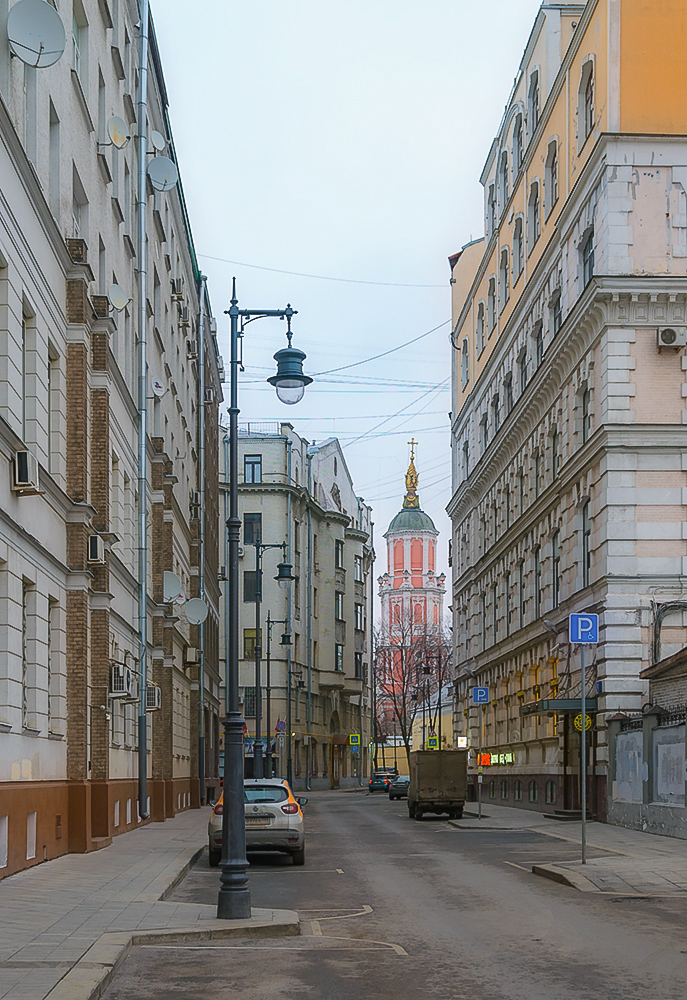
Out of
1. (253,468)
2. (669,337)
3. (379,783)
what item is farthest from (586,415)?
(253,468)

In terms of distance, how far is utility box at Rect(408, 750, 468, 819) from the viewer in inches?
1496

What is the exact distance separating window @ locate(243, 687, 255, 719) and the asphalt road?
6039 centimetres

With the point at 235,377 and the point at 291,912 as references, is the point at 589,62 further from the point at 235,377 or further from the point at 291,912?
the point at 291,912

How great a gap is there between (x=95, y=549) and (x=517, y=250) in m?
29.9

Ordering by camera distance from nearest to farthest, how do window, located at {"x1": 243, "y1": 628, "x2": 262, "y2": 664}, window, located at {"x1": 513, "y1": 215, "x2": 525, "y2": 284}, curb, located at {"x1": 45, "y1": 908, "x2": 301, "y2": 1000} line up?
curb, located at {"x1": 45, "y1": 908, "x2": 301, "y2": 1000}
window, located at {"x1": 513, "y1": 215, "x2": 525, "y2": 284}
window, located at {"x1": 243, "y1": 628, "x2": 262, "y2": 664}

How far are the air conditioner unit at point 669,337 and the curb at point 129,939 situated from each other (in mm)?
21925

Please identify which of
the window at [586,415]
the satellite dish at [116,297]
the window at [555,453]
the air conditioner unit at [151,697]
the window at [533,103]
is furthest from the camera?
the window at [533,103]

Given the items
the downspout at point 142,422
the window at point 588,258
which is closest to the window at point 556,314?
the window at point 588,258

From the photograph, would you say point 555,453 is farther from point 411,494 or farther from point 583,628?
point 411,494

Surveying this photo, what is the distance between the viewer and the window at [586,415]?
115 ft

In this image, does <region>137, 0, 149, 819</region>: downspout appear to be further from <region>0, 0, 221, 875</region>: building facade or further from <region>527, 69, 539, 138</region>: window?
<region>527, 69, 539, 138</region>: window

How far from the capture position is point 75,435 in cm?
2181

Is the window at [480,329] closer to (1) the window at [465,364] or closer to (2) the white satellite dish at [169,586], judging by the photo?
(1) the window at [465,364]

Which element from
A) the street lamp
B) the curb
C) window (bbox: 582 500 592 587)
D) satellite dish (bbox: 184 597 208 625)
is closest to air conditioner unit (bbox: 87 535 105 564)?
the street lamp
